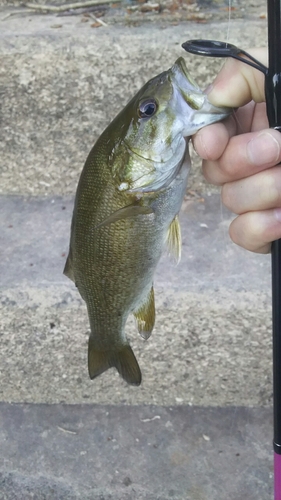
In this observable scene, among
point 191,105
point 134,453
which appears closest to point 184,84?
point 191,105

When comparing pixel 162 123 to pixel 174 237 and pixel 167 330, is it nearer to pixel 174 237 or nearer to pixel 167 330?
pixel 174 237

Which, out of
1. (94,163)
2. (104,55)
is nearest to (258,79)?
(94,163)

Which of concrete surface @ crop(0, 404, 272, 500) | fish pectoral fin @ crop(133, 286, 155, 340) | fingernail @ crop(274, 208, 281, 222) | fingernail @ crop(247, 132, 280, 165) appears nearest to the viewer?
fingernail @ crop(247, 132, 280, 165)

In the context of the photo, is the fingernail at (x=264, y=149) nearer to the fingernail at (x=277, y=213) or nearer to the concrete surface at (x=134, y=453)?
the fingernail at (x=277, y=213)

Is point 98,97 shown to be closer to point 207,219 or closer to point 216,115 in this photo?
point 207,219

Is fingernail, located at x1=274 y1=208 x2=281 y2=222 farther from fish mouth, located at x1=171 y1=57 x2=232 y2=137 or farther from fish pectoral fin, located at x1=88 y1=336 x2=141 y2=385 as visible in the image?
fish pectoral fin, located at x1=88 y1=336 x2=141 y2=385

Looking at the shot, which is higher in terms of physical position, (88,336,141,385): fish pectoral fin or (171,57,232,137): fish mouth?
(171,57,232,137): fish mouth

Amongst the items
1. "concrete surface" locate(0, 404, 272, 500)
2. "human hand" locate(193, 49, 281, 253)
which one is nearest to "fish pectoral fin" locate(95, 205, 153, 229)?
"human hand" locate(193, 49, 281, 253)
